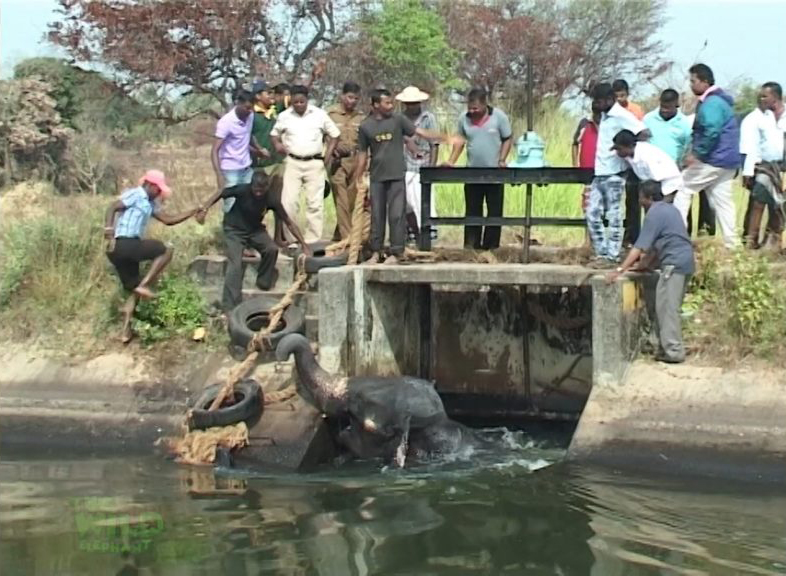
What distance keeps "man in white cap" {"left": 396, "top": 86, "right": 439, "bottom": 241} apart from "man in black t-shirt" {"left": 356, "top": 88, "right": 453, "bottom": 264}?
0.84 metres

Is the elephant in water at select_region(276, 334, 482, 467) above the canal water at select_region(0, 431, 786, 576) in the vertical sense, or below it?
above

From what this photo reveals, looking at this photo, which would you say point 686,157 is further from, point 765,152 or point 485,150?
point 485,150

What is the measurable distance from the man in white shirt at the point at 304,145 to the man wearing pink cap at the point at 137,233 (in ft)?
4.12

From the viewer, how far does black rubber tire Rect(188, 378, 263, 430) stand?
10641 millimetres

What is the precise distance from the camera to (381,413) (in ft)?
35.1

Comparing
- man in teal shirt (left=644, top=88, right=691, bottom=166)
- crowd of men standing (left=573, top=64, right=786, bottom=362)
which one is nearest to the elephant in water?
crowd of men standing (left=573, top=64, right=786, bottom=362)

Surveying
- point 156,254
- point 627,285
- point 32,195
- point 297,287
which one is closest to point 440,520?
point 627,285

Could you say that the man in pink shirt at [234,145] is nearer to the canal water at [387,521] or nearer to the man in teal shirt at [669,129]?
the canal water at [387,521]

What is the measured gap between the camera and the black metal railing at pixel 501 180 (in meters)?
11.9

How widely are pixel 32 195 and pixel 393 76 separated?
9.87 metres

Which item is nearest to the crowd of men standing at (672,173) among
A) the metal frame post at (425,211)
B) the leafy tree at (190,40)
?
the metal frame post at (425,211)

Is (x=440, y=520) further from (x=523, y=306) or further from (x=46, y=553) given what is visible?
(x=523, y=306)

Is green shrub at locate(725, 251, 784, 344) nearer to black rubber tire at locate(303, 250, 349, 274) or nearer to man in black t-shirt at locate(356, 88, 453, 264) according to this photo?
man in black t-shirt at locate(356, 88, 453, 264)

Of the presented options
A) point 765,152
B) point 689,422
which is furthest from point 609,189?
point 689,422
